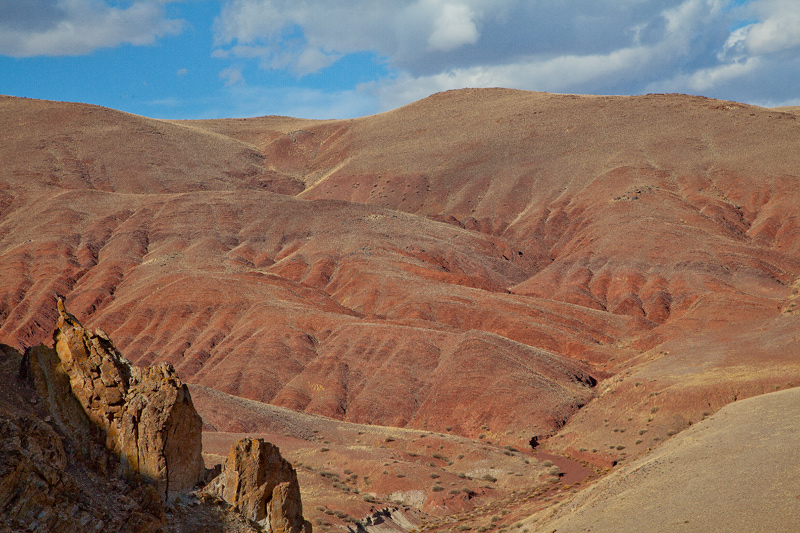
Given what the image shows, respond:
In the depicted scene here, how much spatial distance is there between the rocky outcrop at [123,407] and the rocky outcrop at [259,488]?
3.03ft

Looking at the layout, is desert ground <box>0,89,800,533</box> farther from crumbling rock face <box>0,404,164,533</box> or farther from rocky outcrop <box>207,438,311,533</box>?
crumbling rock face <box>0,404,164,533</box>

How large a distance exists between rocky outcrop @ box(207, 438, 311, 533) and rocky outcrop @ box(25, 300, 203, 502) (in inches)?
36.4

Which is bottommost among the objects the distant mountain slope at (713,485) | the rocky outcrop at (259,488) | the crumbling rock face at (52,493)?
the distant mountain slope at (713,485)

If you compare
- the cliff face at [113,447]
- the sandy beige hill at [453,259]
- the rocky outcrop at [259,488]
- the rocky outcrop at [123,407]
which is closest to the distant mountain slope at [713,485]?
the rocky outcrop at [259,488]

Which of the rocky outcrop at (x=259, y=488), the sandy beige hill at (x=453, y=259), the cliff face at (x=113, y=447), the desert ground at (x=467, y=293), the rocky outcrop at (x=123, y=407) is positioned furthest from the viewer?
the sandy beige hill at (x=453, y=259)

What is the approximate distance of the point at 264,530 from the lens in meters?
19.3

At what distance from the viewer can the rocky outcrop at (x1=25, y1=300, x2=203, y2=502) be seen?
1714cm

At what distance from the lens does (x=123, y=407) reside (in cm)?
1764

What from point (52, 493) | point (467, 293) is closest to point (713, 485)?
point (52, 493)

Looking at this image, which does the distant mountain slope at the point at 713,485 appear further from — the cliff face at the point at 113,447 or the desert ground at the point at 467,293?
the cliff face at the point at 113,447

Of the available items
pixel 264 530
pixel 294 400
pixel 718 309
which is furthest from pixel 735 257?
pixel 264 530

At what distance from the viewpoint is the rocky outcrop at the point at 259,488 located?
1920 cm

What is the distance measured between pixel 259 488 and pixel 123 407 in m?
4.29

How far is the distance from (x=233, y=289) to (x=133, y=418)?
7141 cm
